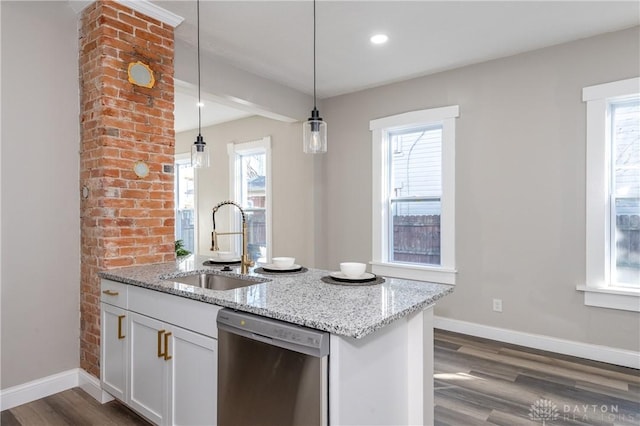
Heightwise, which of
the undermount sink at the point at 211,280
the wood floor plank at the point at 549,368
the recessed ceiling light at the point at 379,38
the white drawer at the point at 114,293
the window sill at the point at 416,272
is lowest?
the wood floor plank at the point at 549,368

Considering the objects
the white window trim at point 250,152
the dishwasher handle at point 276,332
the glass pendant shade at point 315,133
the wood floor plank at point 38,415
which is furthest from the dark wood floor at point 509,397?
the white window trim at point 250,152

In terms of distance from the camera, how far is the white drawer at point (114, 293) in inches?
93.0

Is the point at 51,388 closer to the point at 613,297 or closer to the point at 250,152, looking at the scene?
the point at 250,152

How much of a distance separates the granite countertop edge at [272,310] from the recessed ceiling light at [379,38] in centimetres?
223

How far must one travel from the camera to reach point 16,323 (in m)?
2.47

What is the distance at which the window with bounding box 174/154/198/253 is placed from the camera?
6836 millimetres

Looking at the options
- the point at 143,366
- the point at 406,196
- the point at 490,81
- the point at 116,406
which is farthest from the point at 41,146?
the point at 490,81

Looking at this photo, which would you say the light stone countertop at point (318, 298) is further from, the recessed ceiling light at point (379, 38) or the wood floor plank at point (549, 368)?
the recessed ceiling light at point (379, 38)

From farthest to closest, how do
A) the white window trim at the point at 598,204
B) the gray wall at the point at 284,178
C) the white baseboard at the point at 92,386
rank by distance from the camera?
the gray wall at the point at 284,178, the white window trim at the point at 598,204, the white baseboard at the point at 92,386

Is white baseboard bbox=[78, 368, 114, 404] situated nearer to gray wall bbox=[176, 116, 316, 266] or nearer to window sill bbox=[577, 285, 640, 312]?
gray wall bbox=[176, 116, 316, 266]

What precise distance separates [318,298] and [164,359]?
953 millimetres

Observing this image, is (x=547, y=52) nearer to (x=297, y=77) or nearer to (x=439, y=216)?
(x=439, y=216)

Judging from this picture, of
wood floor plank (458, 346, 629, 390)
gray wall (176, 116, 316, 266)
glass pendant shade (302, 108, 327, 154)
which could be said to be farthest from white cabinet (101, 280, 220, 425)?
gray wall (176, 116, 316, 266)

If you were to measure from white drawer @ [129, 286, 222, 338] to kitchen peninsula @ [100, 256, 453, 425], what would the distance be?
18mm
